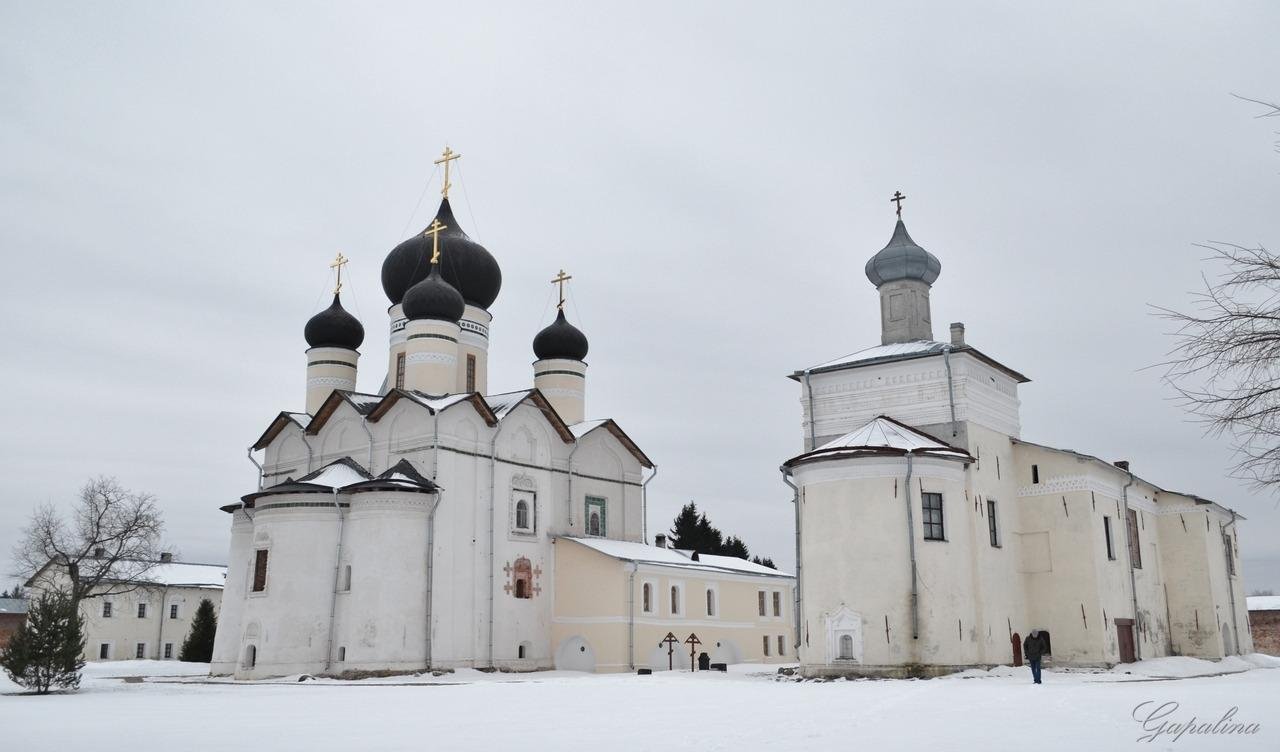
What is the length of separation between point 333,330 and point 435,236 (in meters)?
4.52

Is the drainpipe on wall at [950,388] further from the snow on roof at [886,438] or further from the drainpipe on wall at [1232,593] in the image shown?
the drainpipe on wall at [1232,593]

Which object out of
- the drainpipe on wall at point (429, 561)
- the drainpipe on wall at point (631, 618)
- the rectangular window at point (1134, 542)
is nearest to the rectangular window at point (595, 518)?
the drainpipe on wall at point (631, 618)

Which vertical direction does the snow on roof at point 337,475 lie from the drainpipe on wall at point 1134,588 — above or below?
above

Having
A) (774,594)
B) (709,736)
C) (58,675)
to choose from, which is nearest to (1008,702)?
(709,736)

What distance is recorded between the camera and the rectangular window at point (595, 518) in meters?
31.2

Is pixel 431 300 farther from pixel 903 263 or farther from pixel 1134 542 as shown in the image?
pixel 1134 542

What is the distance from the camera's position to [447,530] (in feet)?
86.4

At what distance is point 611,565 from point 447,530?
471 centimetres

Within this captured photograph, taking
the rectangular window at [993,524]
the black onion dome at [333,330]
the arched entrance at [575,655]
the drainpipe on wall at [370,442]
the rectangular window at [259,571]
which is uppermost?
the black onion dome at [333,330]

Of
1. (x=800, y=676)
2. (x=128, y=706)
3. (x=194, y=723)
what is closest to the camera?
(x=194, y=723)

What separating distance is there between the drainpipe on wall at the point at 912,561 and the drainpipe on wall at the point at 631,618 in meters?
9.39

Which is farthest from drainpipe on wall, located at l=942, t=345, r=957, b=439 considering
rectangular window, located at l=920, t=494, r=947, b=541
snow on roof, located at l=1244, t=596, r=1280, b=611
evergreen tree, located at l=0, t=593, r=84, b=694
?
snow on roof, located at l=1244, t=596, r=1280, b=611

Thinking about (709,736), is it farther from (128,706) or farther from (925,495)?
(925,495)

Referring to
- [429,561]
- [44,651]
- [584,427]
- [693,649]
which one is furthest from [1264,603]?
[44,651]
